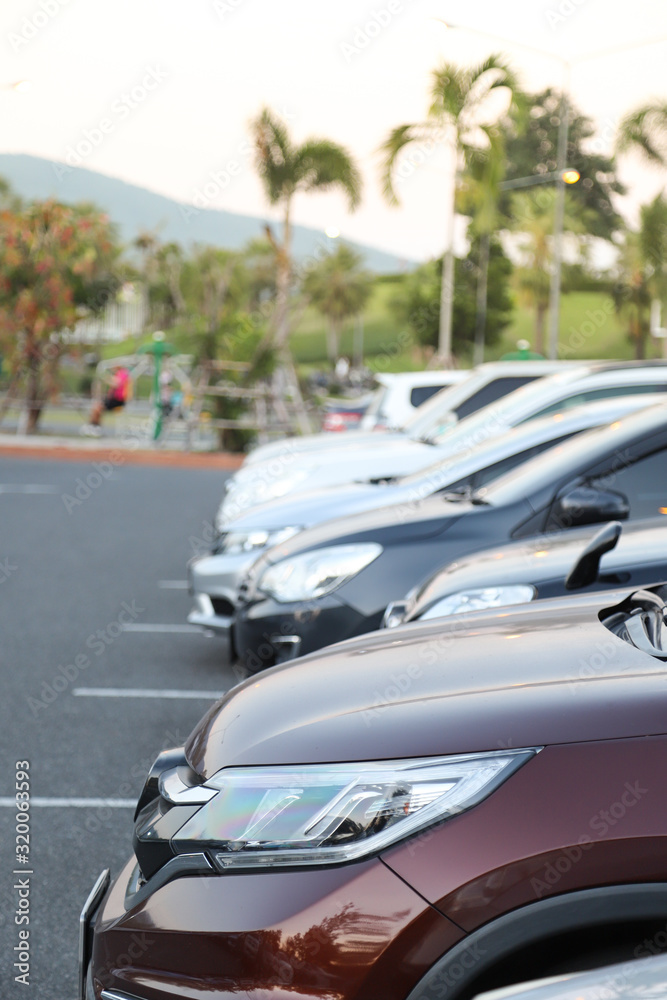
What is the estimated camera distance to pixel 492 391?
11359 mm

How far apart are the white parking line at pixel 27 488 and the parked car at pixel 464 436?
7498 mm

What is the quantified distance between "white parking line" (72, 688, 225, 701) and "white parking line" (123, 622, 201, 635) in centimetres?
148

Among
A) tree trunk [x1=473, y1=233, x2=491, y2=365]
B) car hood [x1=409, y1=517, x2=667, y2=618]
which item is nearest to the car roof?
car hood [x1=409, y1=517, x2=667, y2=618]

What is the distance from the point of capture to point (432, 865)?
176 centimetres

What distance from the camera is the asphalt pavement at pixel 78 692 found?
11.5ft

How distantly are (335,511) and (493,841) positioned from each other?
4.71 meters

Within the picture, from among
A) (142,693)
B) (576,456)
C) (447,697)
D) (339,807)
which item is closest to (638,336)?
(576,456)

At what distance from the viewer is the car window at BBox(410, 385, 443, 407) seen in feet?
44.7

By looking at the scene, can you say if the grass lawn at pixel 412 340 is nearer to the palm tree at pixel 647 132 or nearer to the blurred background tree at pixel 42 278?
the palm tree at pixel 647 132

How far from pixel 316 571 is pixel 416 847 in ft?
10.6

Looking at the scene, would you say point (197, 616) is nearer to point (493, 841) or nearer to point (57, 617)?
point (57, 617)

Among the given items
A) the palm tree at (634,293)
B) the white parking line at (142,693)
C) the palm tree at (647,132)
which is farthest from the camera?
the palm tree at (634,293)

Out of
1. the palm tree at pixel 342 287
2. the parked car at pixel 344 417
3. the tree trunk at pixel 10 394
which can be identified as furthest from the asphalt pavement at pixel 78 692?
the palm tree at pixel 342 287

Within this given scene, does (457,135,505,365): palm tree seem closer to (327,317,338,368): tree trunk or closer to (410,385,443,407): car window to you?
(410,385,443,407): car window
